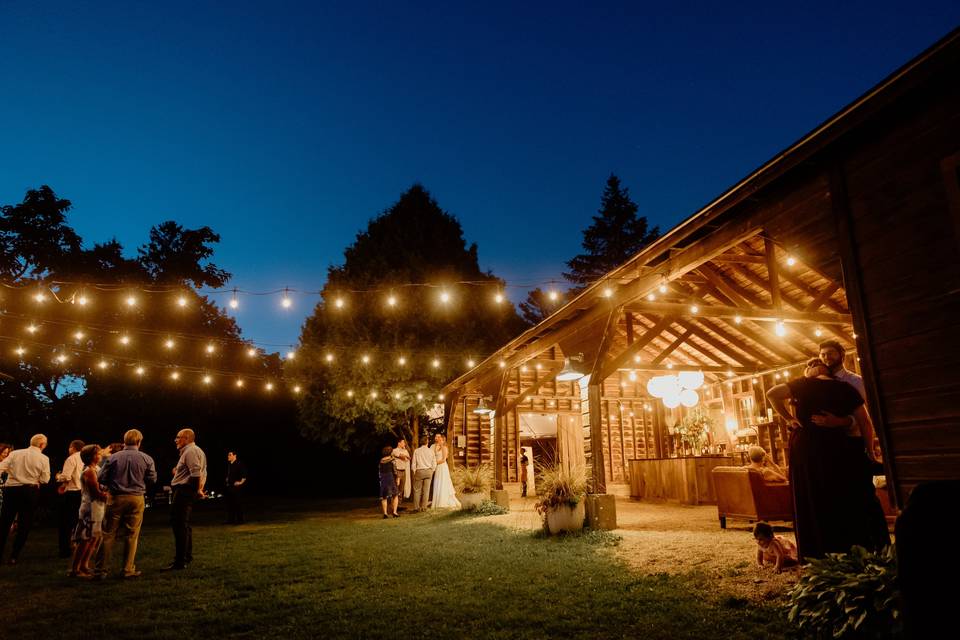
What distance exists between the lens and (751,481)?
745 cm

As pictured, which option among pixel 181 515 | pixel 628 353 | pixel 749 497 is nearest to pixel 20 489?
pixel 181 515

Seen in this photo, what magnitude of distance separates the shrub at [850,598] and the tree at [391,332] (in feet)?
46.6

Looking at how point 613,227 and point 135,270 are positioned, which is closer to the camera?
point 135,270

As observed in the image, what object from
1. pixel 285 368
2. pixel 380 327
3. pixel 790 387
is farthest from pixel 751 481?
pixel 285 368

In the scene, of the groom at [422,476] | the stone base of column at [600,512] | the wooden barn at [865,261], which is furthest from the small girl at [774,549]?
→ the groom at [422,476]

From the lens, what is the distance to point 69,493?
816 cm

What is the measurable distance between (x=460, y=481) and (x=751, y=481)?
7.64 m

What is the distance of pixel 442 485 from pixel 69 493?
845cm

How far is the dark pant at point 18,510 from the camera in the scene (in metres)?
7.55

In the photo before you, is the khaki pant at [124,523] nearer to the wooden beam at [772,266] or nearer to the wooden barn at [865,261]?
the wooden barn at [865,261]

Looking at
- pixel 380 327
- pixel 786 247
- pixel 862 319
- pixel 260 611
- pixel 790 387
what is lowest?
pixel 260 611

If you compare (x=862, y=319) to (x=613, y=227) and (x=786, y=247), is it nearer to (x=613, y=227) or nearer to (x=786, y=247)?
(x=786, y=247)

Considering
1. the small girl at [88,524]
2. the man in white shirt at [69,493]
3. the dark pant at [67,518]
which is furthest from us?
the dark pant at [67,518]

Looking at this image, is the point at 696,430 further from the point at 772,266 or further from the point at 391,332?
the point at 391,332
